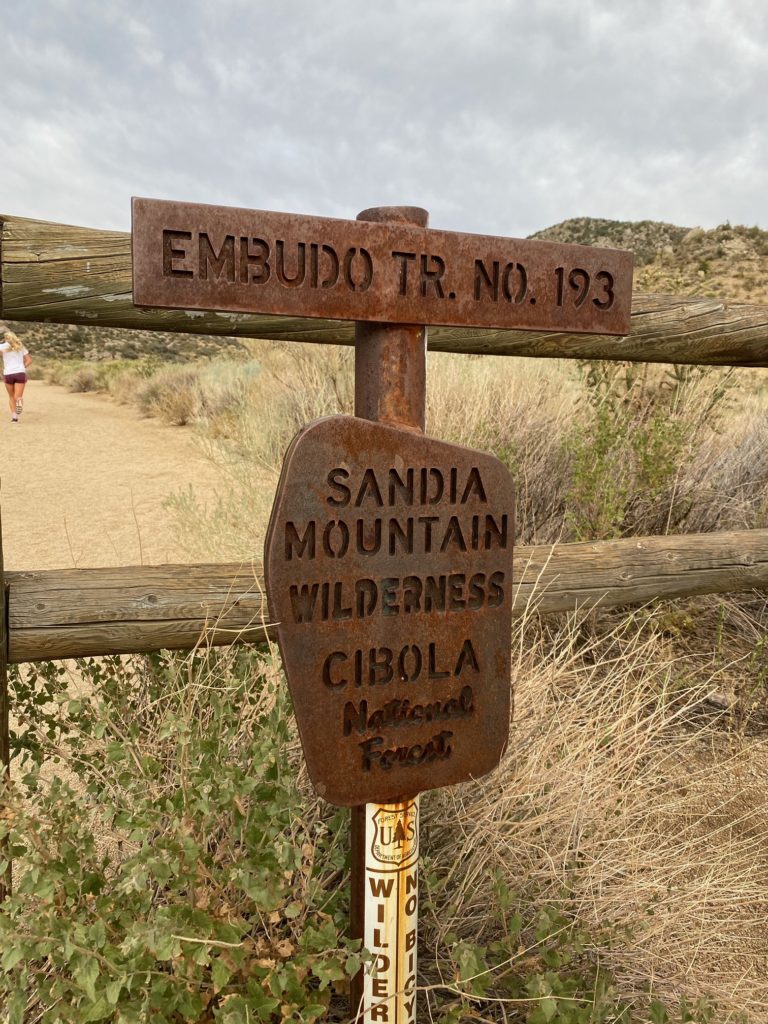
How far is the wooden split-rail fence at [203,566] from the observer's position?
1.71m

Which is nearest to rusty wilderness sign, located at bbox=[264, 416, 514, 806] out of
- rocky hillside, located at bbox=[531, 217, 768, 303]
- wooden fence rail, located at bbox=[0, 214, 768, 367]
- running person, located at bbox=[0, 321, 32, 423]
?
wooden fence rail, located at bbox=[0, 214, 768, 367]

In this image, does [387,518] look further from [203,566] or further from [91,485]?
[91,485]

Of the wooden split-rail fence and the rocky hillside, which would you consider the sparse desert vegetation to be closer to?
the wooden split-rail fence

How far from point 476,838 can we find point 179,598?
0.89 metres

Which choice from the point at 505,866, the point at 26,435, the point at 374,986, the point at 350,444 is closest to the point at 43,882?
the point at 374,986

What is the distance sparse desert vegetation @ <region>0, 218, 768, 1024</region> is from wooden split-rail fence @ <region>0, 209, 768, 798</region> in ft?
0.39

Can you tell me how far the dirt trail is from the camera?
17.8ft

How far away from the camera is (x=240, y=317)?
1.91m

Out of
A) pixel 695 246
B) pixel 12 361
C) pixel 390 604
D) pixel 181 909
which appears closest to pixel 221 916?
pixel 181 909

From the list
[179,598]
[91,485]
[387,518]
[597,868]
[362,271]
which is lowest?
[597,868]

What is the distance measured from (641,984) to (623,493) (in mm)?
2060

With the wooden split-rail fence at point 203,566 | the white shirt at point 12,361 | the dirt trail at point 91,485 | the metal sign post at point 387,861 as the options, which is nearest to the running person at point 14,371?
the white shirt at point 12,361

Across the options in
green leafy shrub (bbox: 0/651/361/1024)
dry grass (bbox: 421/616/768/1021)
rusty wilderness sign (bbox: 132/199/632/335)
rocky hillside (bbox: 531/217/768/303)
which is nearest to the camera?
rusty wilderness sign (bbox: 132/199/632/335)

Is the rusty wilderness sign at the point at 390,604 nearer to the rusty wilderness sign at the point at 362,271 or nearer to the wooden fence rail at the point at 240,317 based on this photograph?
the rusty wilderness sign at the point at 362,271
